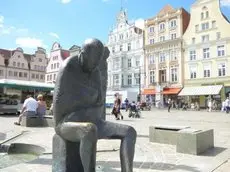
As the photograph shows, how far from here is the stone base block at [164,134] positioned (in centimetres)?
676

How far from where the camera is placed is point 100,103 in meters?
3.05

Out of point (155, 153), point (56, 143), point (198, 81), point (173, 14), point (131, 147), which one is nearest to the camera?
point (131, 147)

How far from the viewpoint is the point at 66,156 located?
288cm

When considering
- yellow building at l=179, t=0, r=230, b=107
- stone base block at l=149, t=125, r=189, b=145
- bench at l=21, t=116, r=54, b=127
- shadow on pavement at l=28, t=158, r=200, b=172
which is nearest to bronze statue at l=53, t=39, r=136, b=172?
shadow on pavement at l=28, t=158, r=200, b=172

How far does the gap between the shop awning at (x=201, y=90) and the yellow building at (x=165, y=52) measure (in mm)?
1533

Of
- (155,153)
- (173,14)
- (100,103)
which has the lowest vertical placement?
(155,153)

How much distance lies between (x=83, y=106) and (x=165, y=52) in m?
41.8

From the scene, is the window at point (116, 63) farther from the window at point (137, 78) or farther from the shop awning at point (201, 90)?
the shop awning at point (201, 90)

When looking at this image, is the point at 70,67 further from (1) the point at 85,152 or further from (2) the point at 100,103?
(1) the point at 85,152

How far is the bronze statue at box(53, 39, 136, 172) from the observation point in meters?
2.73

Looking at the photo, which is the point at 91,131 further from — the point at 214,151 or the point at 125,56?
the point at 125,56

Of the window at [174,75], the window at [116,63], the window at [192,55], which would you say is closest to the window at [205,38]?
the window at [192,55]

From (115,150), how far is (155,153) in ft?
2.81

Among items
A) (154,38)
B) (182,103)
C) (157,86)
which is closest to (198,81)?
(182,103)
